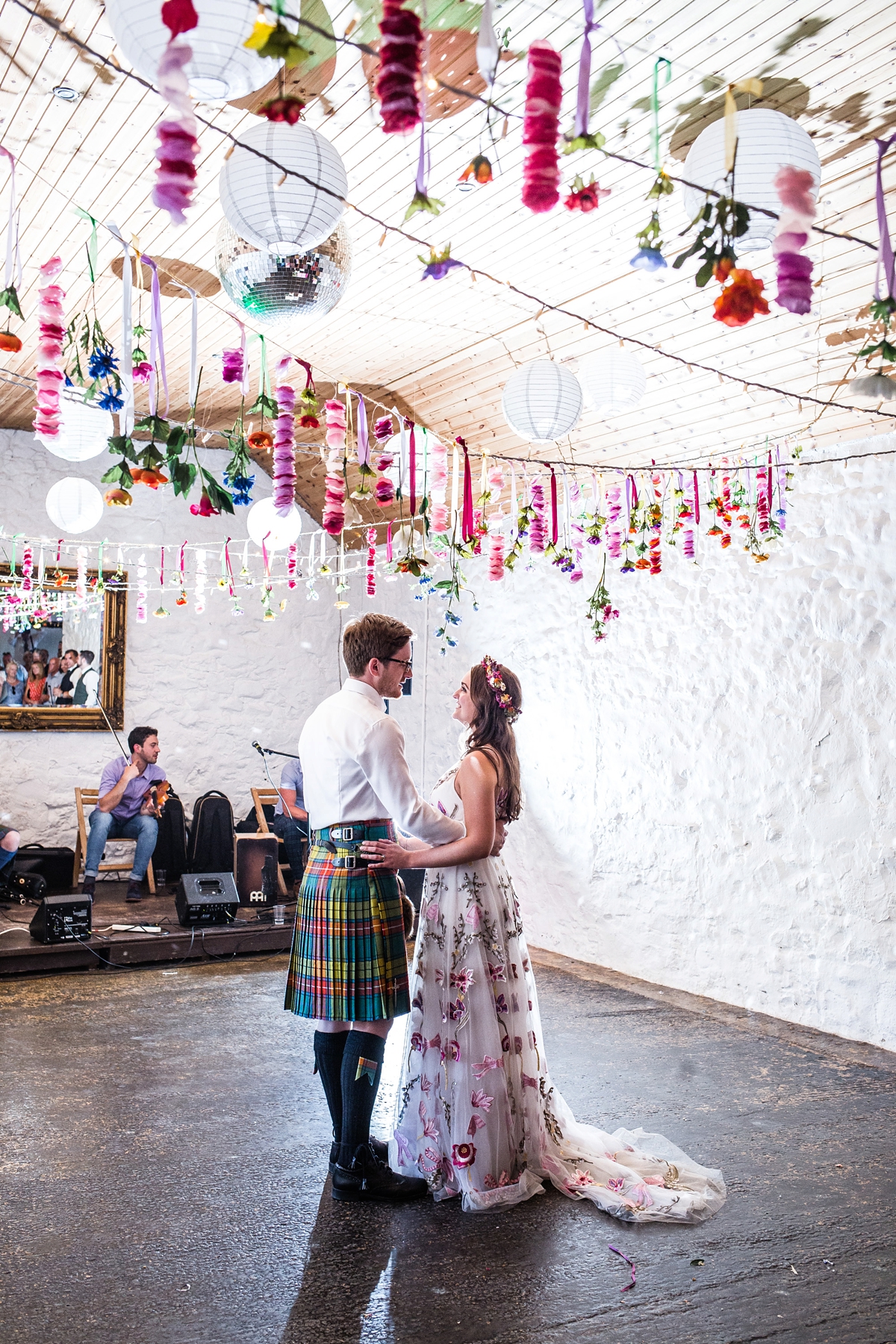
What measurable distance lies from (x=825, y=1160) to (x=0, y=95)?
14.6 feet

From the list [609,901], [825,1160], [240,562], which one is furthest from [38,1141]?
[240,562]

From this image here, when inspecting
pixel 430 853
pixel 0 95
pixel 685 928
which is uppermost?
pixel 0 95

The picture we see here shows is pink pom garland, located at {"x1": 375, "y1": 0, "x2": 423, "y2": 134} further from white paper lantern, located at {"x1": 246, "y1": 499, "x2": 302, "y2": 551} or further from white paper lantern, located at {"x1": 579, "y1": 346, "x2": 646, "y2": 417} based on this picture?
white paper lantern, located at {"x1": 246, "y1": 499, "x2": 302, "y2": 551}

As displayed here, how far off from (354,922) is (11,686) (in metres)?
5.72

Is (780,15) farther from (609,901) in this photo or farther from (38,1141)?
(609,901)

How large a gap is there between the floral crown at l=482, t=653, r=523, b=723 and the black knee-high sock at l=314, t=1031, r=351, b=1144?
1050 mm

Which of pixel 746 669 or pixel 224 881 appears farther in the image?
pixel 224 881

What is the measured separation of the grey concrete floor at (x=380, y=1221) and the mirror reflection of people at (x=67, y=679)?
380 cm

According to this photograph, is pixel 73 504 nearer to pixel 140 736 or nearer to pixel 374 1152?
pixel 140 736

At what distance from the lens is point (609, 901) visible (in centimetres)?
629

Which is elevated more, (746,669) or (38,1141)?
(746,669)

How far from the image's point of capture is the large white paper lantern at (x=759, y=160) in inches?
90.8

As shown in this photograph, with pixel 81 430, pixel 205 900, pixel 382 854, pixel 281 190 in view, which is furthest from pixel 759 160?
pixel 205 900

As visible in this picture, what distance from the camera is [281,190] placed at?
2328 mm
